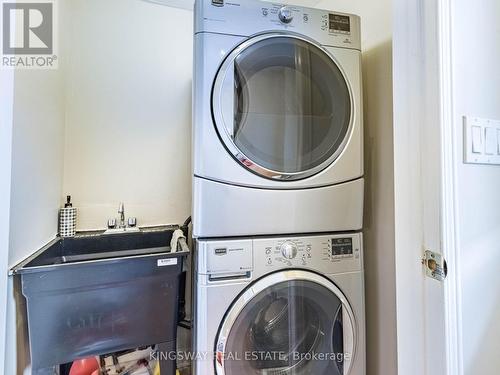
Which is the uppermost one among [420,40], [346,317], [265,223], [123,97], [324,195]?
[123,97]

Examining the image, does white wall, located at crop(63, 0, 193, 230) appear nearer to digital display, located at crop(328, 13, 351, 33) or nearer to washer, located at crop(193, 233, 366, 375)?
washer, located at crop(193, 233, 366, 375)

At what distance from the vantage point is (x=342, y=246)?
1.10 m

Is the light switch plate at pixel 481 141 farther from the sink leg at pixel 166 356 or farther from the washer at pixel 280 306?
the sink leg at pixel 166 356

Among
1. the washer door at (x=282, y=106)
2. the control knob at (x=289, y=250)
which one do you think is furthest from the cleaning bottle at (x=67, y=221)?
the control knob at (x=289, y=250)

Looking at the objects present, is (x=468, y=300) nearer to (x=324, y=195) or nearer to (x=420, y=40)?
(x=324, y=195)

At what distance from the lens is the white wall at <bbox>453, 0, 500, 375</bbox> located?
669 millimetres

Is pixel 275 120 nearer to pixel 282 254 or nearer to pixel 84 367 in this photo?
pixel 282 254

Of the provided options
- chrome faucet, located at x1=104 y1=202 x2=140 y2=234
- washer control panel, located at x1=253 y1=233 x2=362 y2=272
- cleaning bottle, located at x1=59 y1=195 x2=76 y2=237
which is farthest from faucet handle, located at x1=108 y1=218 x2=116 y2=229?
washer control panel, located at x1=253 y1=233 x2=362 y2=272

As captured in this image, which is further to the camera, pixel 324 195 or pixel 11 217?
pixel 324 195

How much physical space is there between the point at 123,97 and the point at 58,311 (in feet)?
3.72

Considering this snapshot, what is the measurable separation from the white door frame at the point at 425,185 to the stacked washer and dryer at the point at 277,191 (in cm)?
35

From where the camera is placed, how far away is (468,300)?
0.68 m

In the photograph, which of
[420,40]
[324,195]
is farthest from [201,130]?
[420,40]

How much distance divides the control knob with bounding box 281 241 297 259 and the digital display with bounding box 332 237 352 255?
169 millimetres
